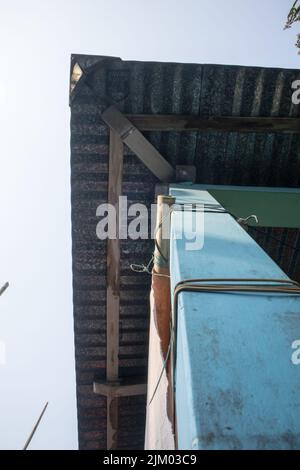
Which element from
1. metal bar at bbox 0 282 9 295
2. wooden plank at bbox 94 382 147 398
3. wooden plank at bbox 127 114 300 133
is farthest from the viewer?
metal bar at bbox 0 282 9 295

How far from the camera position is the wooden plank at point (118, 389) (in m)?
4.93

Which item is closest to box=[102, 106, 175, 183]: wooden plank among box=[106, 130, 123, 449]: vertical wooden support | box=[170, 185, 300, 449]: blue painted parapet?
box=[106, 130, 123, 449]: vertical wooden support

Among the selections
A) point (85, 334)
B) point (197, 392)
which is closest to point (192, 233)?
point (197, 392)

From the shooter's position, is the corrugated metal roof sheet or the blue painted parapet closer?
the blue painted parapet

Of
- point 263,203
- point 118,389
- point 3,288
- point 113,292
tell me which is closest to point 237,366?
point 263,203

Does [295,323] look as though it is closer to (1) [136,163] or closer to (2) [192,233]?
(2) [192,233]

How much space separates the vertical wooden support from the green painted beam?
86cm

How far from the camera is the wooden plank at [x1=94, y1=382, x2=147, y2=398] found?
493 cm

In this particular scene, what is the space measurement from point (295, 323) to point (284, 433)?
1.29 ft

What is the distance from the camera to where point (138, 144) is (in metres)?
3.71

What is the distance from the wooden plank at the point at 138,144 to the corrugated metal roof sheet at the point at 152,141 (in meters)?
0.11

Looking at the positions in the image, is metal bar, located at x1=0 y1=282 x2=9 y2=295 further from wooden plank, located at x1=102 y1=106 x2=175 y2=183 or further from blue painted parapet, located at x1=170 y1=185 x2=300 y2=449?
blue painted parapet, located at x1=170 y1=185 x2=300 y2=449

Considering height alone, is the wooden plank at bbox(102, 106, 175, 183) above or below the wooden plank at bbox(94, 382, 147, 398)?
above


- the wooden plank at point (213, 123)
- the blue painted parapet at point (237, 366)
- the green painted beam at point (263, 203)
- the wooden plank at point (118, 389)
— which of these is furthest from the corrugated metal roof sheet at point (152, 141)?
the blue painted parapet at point (237, 366)
